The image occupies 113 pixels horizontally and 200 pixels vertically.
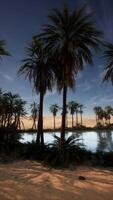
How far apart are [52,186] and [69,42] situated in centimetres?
1085

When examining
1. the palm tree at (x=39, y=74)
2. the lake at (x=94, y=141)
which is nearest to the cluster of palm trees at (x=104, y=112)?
the lake at (x=94, y=141)

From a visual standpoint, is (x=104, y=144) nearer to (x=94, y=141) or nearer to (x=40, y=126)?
(x=94, y=141)

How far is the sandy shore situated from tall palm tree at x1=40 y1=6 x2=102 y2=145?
591 cm

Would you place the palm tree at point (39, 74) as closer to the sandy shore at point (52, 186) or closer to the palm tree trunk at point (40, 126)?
the palm tree trunk at point (40, 126)

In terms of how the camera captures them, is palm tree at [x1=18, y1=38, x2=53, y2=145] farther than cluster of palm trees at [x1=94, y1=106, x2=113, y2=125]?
No

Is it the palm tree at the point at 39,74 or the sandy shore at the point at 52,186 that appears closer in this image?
the sandy shore at the point at 52,186

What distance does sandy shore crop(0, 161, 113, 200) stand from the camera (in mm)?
8812

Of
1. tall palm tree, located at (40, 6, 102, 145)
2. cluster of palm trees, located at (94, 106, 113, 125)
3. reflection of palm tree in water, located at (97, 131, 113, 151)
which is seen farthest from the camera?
cluster of palm trees, located at (94, 106, 113, 125)

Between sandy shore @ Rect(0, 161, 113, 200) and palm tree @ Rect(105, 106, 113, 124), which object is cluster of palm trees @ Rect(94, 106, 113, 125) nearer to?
palm tree @ Rect(105, 106, 113, 124)

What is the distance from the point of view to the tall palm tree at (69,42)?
704 inches

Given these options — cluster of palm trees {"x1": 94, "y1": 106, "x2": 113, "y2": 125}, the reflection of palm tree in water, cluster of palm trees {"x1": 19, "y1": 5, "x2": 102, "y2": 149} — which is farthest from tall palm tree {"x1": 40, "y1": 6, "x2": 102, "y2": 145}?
cluster of palm trees {"x1": 94, "y1": 106, "x2": 113, "y2": 125}

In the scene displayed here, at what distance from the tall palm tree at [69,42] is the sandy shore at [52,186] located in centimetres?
591

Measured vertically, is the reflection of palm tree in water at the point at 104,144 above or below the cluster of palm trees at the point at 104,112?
below

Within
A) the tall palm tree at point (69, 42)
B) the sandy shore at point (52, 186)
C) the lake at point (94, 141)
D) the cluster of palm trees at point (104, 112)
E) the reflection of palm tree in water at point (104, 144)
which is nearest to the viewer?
the sandy shore at point (52, 186)
